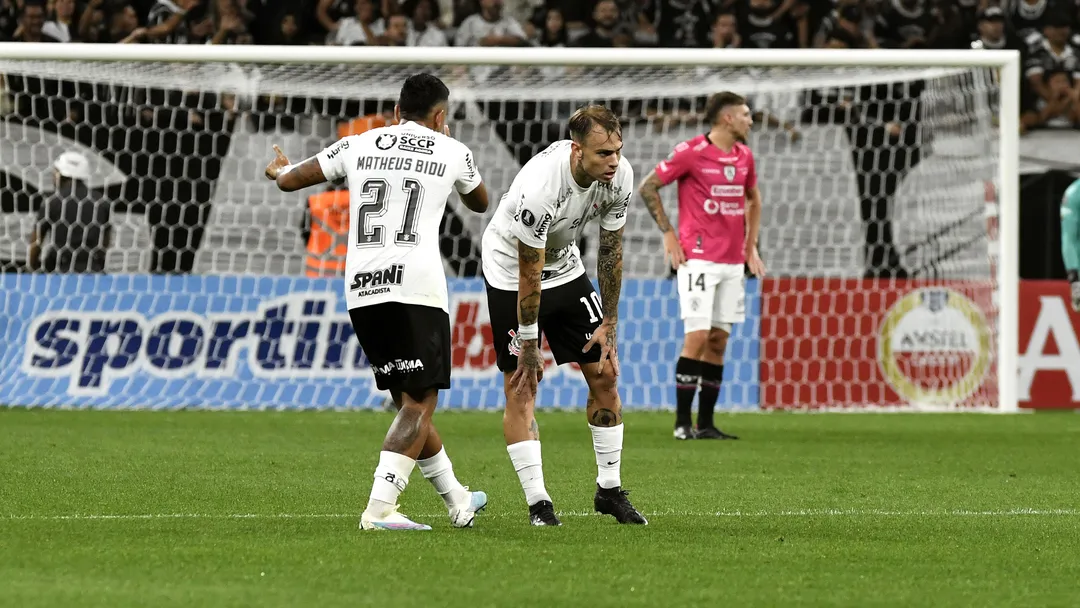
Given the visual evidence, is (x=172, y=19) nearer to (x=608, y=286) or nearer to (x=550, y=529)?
(x=608, y=286)

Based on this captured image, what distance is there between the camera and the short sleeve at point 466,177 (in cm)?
670

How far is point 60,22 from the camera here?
1680 centimetres

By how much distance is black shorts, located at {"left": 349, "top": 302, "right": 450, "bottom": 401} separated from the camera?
6.54 meters

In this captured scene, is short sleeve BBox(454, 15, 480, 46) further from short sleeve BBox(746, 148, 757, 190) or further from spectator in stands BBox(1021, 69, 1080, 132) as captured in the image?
short sleeve BBox(746, 148, 757, 190)

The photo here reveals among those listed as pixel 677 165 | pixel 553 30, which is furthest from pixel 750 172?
pixel 553 30

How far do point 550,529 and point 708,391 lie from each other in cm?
522

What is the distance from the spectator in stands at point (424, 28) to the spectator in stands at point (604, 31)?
4.88ft

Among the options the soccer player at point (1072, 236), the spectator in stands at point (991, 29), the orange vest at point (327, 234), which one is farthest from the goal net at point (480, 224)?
the spectator in stands at point (991, 29)

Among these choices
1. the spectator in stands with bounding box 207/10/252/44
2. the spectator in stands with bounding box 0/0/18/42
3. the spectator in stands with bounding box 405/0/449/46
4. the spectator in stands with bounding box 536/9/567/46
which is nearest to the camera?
the spectator in stands with bounding box 207/10/252/44

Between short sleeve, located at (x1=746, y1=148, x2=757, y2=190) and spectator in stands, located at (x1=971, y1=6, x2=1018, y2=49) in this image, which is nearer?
short sleeve, located at (x1=746, y1=148, x2=757, y2=190)

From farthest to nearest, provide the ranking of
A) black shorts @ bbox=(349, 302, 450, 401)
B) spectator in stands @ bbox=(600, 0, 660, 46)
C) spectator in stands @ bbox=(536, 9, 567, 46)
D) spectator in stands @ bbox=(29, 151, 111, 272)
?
spectator in stands @ bbox=(600, 0, 660, 46) → spectator in stands @ bbox=(536, 9, 567, 46) → spectator in stands @ bbox=(29, 151, 111, 272) → black shorts @ bbox=(349, 302, 450, 401)

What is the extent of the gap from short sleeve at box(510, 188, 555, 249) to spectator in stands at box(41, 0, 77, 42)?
1139 cm

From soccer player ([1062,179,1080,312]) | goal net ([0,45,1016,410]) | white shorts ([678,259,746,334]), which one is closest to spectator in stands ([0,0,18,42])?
goal net ([0,45,1016,410])

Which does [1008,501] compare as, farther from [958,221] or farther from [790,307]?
[958,221]
